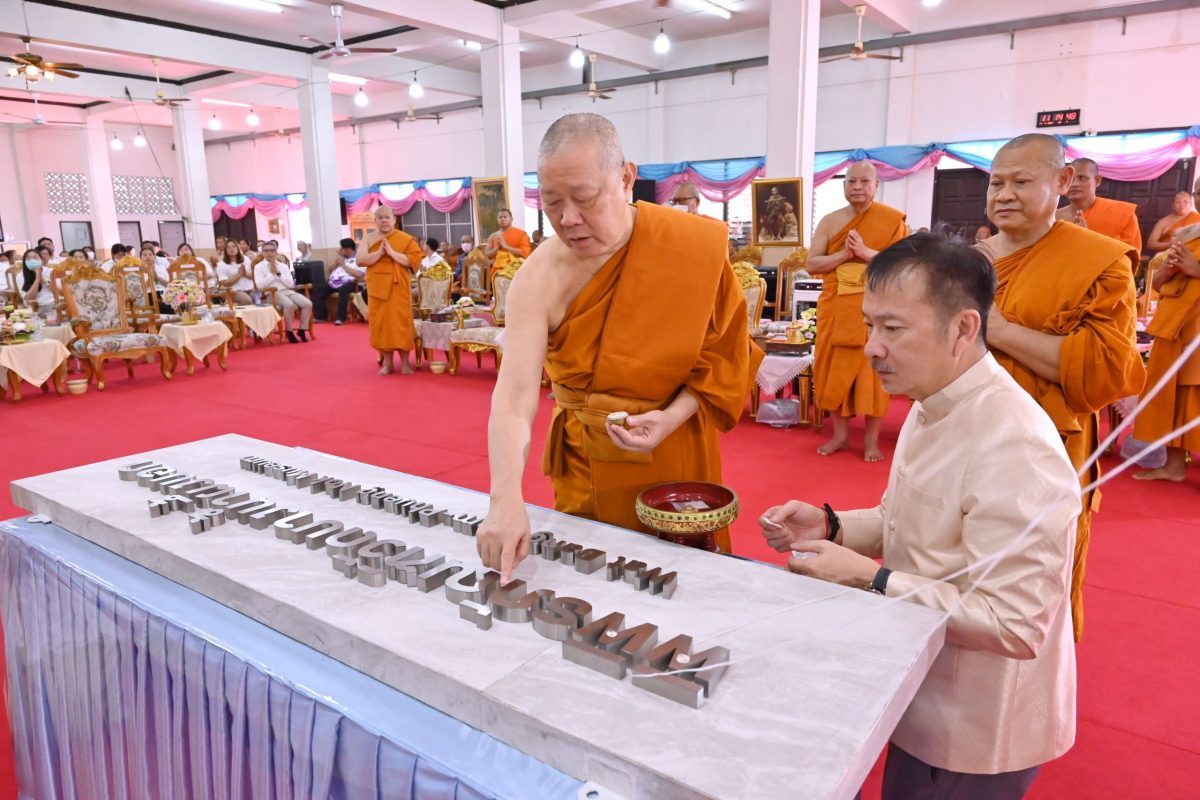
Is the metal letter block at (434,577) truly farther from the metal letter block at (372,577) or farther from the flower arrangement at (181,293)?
the flower arrangement at (181,293)

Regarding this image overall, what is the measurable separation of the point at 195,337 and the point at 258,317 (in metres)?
1.69

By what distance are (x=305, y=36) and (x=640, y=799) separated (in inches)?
461

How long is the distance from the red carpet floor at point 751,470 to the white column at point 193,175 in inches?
243

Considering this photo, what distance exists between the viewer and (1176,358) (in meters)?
3.90

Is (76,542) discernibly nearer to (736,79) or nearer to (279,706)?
(279,706)

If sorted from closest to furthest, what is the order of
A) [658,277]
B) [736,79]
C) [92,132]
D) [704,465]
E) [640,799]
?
[640,799]
[658,277]
[704,465]
[736,79]
[92,132]

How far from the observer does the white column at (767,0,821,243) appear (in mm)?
7574

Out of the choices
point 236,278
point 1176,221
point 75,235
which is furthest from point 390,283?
point 75,235

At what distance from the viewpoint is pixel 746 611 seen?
1.15 metres

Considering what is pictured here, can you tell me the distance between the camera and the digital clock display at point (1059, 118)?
9336 mm

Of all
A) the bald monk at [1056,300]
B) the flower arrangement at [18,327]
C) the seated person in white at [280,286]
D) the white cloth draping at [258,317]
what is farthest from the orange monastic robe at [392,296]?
the bald monk at [1056,300]

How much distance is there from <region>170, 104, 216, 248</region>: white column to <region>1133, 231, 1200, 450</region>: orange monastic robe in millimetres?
13923

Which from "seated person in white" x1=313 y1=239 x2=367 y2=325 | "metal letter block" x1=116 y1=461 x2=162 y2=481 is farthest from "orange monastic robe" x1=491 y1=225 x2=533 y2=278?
"metal letter block" x1=116 y1=461 x2=162 y2=481

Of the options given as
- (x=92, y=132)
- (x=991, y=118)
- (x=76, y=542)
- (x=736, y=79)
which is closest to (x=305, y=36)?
(x=736, y=79)
